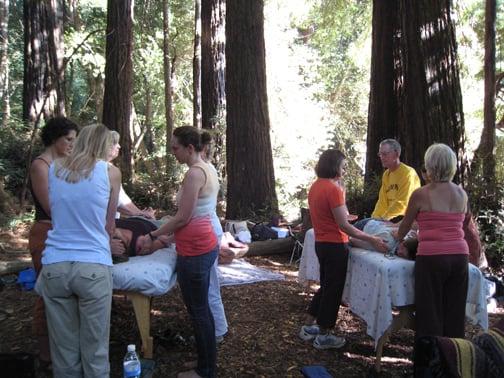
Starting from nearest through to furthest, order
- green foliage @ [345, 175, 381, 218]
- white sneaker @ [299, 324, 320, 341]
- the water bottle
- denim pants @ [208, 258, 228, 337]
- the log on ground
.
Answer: the water bottle < denim pants @ [208, 258, 228, 337] < white sneaker @ [299, 324, 320, 341] < the log on ground < green foliage @ [345, 175, 381, 218]

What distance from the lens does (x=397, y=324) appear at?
12.9 feet

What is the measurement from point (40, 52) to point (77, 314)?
11087 millimetres

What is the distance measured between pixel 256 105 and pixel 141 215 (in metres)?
4.75

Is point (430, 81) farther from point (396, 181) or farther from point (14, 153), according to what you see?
point (14, 153)

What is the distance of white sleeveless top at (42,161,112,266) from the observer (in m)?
2.76

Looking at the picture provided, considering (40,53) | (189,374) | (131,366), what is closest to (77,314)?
(131,366)

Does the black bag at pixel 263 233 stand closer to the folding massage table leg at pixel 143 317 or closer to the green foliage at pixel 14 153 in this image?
the folding massage table leg at pixel 143 317

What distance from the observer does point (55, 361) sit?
2.89 metres

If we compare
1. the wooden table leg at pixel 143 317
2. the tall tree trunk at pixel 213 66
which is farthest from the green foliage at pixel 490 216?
the tall tree trunk at pixel 213 66

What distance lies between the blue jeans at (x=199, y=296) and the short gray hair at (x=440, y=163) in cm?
174

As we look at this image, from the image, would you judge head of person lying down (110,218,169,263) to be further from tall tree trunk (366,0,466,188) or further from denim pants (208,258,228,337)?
tall tree trunk (366,0,466,188)

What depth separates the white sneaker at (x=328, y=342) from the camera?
4254 mm

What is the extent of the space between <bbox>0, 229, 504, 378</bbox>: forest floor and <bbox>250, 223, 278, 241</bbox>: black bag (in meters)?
1.88

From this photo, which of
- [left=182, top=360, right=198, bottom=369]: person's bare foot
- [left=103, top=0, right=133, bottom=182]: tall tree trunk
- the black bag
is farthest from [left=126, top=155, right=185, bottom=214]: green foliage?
[left=182, top=360, right=198, bottom=369]: person's bare foot
